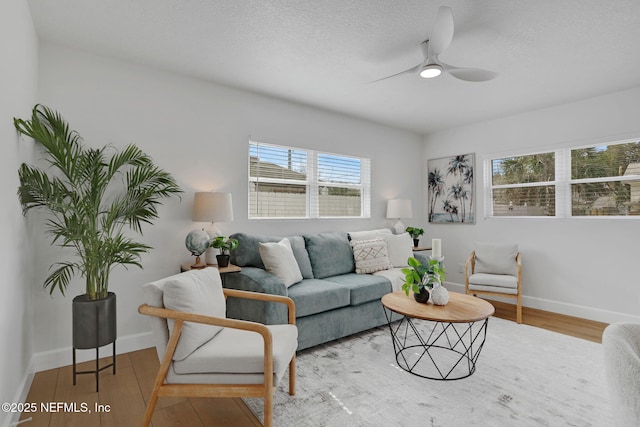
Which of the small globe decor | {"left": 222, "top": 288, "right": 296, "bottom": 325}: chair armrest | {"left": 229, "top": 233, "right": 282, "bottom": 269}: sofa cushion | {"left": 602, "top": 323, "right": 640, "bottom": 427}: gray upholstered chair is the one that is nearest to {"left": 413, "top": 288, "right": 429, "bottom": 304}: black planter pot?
{"left": 222, "top": 288, "right": 296, "bottom": 325}: chair armrest

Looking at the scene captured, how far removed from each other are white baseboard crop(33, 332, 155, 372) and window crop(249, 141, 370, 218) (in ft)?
5.26

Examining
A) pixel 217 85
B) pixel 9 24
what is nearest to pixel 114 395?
pixel 9 24

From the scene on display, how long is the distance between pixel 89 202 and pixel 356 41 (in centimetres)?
235

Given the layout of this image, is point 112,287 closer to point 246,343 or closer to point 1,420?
point 1,420

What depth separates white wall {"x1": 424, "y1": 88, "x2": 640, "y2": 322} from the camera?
3639mm

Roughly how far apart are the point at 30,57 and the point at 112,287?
1.83 metres

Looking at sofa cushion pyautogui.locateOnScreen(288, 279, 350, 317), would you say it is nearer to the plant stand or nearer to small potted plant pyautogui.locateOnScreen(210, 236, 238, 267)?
small potted plant pyautogui.locateOnScreen(210, 236, 238, 267)

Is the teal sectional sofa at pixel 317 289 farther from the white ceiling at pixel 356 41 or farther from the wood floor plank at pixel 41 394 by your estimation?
the white ceiling at pixel 356 41

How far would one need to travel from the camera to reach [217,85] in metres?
3.43

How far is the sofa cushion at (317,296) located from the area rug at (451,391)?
38cm

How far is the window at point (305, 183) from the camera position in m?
3.82

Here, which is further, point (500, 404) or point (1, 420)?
point (500, 404)

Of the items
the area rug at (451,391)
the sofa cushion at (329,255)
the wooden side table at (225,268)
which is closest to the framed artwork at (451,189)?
the sofa cushion at (329,255)

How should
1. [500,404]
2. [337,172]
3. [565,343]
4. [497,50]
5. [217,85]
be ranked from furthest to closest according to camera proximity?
[337,172] → [217,85] → [565,343] → [497,50] → [500,404]
